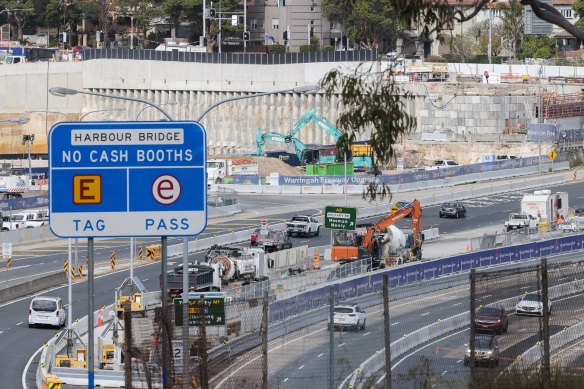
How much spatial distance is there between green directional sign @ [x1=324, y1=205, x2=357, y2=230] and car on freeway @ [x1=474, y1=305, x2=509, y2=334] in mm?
41557

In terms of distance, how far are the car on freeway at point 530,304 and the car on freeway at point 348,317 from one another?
2709 millimetres

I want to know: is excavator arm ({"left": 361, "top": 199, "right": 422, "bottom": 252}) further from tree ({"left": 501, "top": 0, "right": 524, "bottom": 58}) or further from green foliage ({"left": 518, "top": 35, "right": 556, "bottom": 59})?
green foliage ({"left": 518, "top": 35, "right": 556, "bottom": 59})

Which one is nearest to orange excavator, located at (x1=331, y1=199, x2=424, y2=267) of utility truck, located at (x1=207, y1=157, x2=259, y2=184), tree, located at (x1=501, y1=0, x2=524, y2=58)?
utility truck, located at (x1=207, y1=157, x2=259, y2=184)

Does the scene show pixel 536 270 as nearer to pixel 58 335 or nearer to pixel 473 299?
pixel 473 299

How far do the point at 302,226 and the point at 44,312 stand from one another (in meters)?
26.8

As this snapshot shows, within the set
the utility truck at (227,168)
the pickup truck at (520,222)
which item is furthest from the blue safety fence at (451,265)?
the utility truck at (227,168)

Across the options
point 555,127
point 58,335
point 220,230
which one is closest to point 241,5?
point 555,127

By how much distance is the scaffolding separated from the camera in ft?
404

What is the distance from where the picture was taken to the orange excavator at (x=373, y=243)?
212ft

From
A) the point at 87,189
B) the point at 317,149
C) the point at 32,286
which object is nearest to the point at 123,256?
the point at 32,286

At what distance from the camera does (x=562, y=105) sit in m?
124

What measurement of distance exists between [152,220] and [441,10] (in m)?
5.01

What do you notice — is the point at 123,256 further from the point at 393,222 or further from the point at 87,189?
the point at 87,189

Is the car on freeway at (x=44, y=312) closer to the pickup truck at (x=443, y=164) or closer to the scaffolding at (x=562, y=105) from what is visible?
the pickup truck at (x=443, y=164)
